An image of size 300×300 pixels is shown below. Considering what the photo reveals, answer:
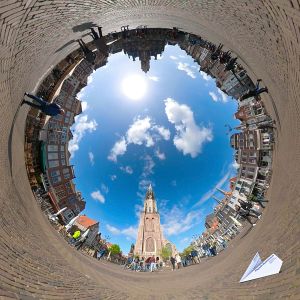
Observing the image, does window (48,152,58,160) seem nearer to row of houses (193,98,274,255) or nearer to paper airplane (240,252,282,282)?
row of houses (193,98,274,255)

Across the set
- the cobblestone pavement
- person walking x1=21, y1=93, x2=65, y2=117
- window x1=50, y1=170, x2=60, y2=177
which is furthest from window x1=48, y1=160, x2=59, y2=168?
person walking x1=21, y1=93, x2=65, y2=117

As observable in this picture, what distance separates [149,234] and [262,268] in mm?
74623

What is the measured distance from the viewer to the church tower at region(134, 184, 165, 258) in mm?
70562

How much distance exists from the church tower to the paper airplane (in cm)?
6871

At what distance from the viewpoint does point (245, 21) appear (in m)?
7.91

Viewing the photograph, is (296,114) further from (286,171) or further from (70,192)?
(70,192)

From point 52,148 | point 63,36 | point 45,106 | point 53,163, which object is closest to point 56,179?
point 53,163

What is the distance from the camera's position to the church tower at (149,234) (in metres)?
70.6

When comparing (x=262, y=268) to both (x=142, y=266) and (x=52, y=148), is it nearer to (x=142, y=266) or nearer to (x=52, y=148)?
(x=142, y=266)

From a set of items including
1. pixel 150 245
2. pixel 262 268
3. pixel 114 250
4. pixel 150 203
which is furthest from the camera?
pixel 150 203

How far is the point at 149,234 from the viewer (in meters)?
75.6

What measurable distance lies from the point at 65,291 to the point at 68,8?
1021 centimetres

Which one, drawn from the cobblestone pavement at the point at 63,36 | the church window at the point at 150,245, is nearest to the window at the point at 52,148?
the cobblestone pavement at the point at 63,36

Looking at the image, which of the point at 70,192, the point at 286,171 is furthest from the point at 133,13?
the point at 70,192
